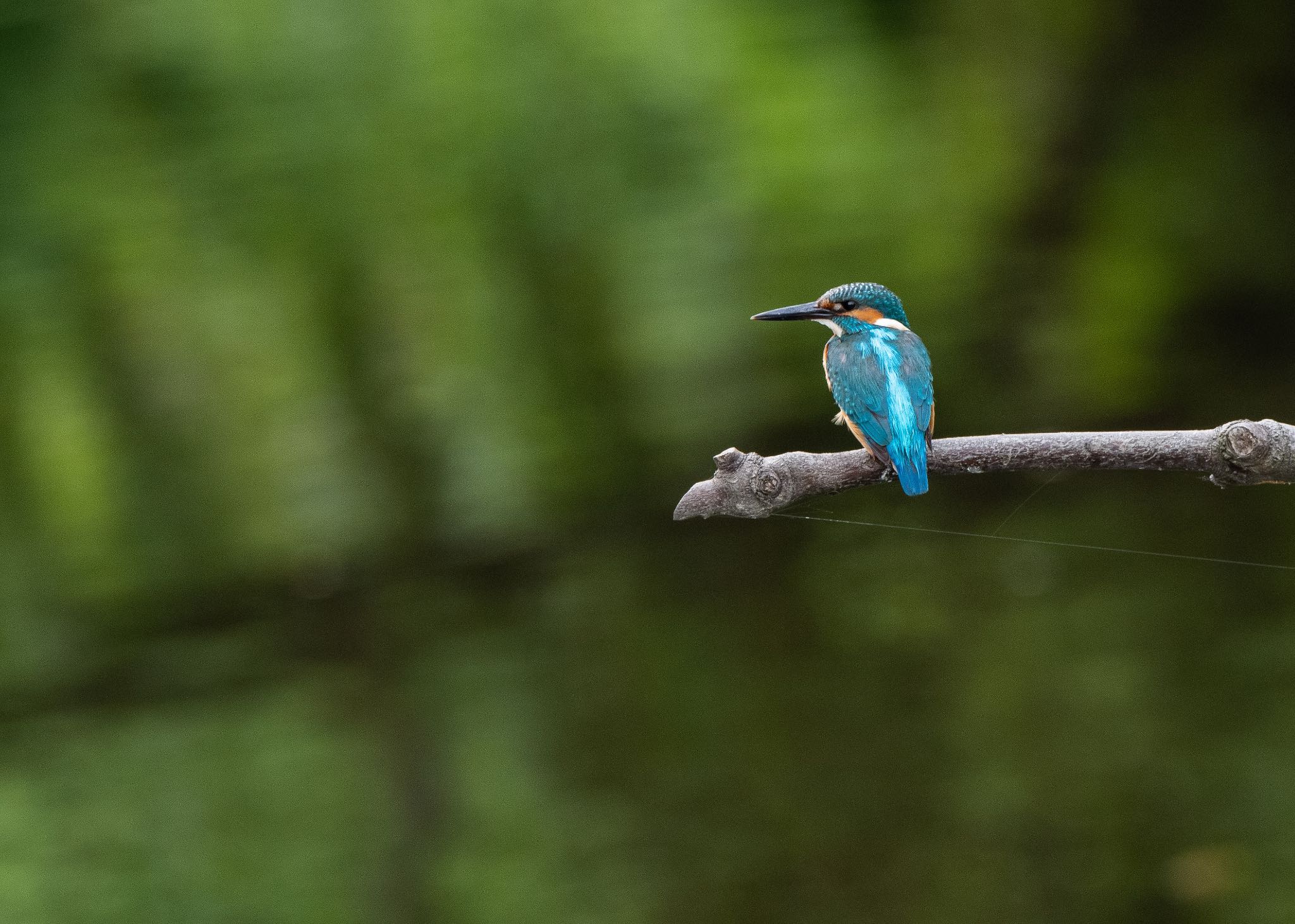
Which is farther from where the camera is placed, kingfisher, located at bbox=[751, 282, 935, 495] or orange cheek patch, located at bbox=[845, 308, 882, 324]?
orange cheek patch, located at bbox=[845, 308, 882, 324]

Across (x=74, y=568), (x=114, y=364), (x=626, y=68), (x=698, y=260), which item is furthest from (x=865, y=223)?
(x=74, y=568)

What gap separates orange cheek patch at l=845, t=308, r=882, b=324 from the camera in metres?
0.65

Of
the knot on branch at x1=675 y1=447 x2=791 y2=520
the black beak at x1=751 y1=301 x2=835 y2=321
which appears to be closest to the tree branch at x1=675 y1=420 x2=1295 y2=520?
the knot on branch at x1=675 y1=447 x2=791 y2=520

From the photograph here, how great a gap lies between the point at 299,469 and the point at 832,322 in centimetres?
80

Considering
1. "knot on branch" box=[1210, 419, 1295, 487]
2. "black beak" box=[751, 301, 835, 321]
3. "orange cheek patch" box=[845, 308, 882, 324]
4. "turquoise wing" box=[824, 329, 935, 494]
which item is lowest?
"knot on branch" box=[1210, 419, 1295, 487]

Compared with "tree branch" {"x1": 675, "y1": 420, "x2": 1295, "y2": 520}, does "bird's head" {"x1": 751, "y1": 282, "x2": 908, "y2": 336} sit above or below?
above

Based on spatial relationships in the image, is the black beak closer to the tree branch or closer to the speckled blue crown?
the speckled blue crown

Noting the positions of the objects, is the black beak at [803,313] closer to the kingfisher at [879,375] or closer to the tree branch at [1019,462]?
the kingfisher at [879,375]

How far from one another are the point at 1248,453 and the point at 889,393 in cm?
17

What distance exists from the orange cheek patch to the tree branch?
19 cm

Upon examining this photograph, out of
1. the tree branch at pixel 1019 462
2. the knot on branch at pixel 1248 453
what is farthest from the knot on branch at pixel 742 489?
the knot on branch at pixel 1248 453

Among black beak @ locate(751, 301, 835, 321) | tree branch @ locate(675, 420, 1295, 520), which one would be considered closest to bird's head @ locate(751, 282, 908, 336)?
black beak @ locate(751, 301, 835, 321)

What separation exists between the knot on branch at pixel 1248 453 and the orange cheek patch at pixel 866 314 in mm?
241

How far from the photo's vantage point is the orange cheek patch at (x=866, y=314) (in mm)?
648
